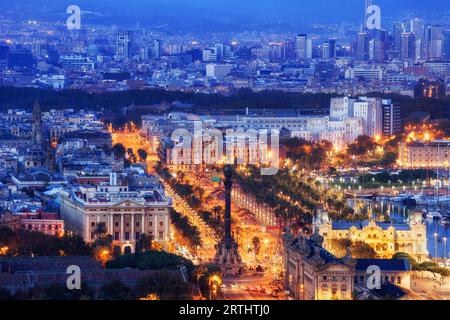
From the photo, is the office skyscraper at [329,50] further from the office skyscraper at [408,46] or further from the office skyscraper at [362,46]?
the office skyscraper at [408,46]

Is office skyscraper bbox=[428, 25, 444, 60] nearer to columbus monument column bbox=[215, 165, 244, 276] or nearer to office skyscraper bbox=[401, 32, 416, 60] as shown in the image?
office skyscraper bbox=[401, 32, 416, 60]

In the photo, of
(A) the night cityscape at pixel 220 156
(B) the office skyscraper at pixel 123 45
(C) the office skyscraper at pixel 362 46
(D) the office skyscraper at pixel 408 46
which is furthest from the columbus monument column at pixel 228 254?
(B) the office skyscraper at pixel 123 45

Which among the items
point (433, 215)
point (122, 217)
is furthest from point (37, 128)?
point (122, 217)

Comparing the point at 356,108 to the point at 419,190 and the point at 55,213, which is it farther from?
the point at 55,213

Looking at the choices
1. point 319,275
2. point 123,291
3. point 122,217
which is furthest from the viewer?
point 122,217

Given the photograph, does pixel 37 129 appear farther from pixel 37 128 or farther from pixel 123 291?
pixel 123 291
